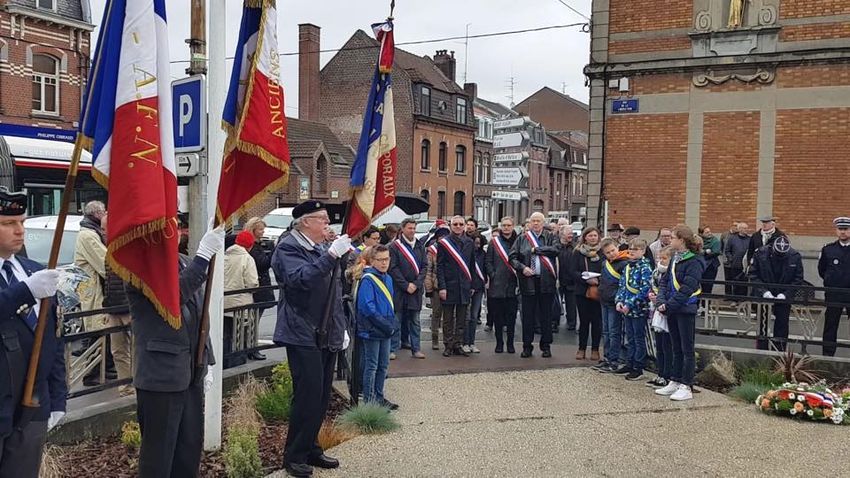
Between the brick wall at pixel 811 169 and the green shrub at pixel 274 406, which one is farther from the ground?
the brick wall at pixel 811 169

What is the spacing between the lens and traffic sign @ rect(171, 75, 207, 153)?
5.64 metres

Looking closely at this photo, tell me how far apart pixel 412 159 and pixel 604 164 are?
102 feet

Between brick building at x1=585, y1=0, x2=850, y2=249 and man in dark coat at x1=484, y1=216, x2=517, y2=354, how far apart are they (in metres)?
6.93

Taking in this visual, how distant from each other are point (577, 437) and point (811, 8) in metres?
12.1

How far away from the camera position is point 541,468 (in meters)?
5.80

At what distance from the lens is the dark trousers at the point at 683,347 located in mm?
7977

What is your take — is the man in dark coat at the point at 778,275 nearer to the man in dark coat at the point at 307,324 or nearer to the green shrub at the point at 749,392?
the green shrub at the point at 749,392

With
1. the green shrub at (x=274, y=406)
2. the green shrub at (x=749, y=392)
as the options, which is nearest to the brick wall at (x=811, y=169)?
the green shrub at (x=749, y=392)

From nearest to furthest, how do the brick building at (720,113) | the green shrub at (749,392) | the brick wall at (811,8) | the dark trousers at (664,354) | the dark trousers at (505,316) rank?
the green shrub at (749,392)
the dark trousers at (664,354)
the dark trousers at (505,316)
the brick wall at (811,8)
the brick building at (720,113)

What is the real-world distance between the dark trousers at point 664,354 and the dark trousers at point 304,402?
4.52m

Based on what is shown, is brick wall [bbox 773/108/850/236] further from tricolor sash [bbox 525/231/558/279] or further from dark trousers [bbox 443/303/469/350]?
dark trousers [bbox 443/303/469/350]

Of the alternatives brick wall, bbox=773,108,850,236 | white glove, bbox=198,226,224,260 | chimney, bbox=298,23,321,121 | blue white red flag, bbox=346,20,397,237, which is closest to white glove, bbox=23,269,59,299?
white glove, bbox=198,226,224,260

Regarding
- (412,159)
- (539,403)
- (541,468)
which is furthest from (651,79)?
(412,159)

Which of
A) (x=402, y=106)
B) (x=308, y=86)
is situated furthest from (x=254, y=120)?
(x=308, y=86)
